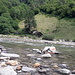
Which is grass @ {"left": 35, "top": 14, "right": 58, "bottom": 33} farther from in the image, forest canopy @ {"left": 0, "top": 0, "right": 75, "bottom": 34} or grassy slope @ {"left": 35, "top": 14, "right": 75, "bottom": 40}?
forest canopy @ {"left": 0, "top": 0, "right": 75, "bottom": 34}

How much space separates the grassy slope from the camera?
202ft

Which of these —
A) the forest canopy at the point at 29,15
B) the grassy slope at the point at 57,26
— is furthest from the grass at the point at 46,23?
the forest canopy at the point at 29,15

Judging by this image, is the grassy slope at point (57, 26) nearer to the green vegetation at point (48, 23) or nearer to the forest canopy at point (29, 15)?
the green vegetation at point (48, 23)

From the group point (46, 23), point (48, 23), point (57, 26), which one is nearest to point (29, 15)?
point (46, 23)

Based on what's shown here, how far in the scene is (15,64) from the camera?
1412 cm

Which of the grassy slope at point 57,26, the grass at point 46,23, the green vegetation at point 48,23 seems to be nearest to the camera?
the grassy slope at point 57,26

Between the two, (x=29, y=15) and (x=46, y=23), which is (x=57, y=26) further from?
(x=29, y=15)

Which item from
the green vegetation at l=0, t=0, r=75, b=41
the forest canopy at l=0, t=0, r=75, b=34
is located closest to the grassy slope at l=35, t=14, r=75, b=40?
the green vegetation at l=0, t=0, r=75, b=41

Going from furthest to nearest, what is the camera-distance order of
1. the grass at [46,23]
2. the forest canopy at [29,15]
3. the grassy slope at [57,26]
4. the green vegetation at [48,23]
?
the grass at [46,23], the forest canopy at [29,15], the green vegetation at [48,23], the grassy slope at [57,26]

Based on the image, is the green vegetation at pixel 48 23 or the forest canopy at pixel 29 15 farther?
the forest canopy at pixel 29 15

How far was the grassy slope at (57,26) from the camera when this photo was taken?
6156cm

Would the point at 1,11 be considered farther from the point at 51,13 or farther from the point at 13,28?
the point at 51,13

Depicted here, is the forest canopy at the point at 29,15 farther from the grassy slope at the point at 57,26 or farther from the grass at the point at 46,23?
the grassy slope at the point at 57,26

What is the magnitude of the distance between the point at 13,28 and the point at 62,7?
25581mm
